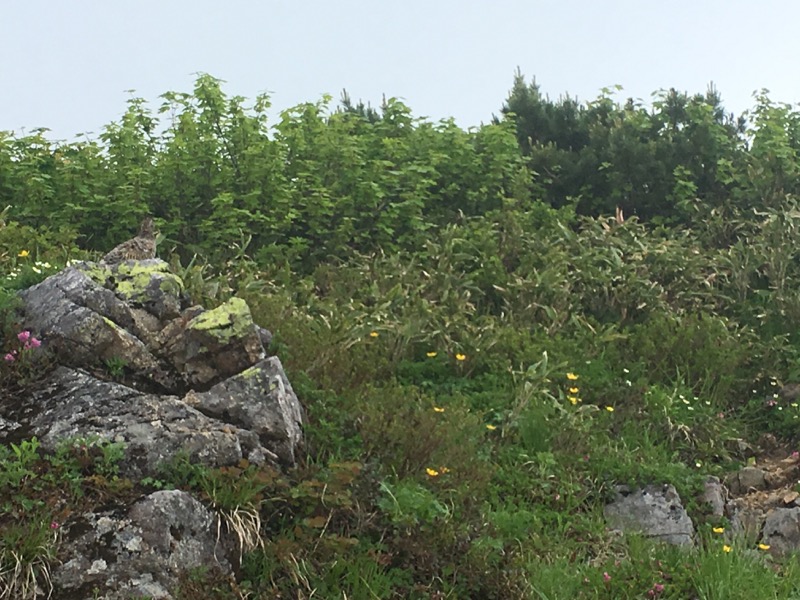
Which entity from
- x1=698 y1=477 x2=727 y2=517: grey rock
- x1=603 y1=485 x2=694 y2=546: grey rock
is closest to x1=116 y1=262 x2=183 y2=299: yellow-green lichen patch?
x1=603 y1=485 x2=694 y2=546: grey rock

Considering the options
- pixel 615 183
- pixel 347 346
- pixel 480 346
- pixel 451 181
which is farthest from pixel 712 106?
pixel 347 346

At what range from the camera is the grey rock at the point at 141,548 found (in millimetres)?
4922

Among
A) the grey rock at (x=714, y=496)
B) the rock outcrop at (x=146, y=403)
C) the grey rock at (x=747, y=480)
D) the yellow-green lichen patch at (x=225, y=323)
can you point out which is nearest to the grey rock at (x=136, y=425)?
the rock outcrop at (x=146, y=403)

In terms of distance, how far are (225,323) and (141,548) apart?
1924mm

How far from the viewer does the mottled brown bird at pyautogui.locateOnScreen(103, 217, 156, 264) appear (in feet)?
25.0

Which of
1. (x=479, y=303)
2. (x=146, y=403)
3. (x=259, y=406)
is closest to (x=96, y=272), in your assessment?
(x=146, y=403)

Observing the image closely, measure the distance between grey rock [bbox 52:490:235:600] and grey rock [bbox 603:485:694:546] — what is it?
3.05 m

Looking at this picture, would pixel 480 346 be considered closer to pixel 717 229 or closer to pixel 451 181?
pixel 451 181

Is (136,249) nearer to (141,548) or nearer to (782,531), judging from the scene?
(141,548)

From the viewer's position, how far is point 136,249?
25.4ft

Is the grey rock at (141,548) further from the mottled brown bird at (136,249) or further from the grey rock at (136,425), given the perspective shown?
the mottled brown bird at (136,249)

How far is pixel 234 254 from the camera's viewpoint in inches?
425

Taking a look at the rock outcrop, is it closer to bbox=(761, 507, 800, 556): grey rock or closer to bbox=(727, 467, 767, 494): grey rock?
bbox=(761, 507, 800, 556): grey rock

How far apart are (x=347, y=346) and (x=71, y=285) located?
242 centimetres
